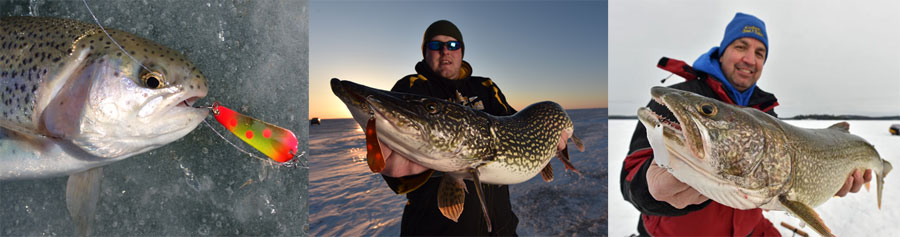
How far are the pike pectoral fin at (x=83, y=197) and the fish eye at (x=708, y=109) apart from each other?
172 centimetres

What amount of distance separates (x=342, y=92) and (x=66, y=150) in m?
0.72

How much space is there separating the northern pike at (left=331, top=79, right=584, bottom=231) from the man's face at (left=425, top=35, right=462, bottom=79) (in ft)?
2.15

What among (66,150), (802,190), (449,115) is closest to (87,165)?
(66,150)

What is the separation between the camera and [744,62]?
2197 millimetres

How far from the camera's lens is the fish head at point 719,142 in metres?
1.11

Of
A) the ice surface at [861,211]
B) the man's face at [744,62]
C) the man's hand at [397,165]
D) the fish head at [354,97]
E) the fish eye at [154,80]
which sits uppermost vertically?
the fish eye at [154,80]

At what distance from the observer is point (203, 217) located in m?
1.32

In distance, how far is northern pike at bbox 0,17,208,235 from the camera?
0.97 meters

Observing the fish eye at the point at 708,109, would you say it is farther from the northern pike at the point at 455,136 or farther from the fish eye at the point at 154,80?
the fish eye at the point at 154,80

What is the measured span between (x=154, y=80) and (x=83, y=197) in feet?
1.62

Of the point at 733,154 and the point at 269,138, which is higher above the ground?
the point at 269,138

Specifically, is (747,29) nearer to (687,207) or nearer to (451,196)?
(687,207)

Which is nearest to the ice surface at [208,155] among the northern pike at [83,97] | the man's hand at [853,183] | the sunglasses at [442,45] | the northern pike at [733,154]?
the northern pike at [83,97]

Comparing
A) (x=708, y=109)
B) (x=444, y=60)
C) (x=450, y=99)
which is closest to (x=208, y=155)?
(x=450, y=99)
